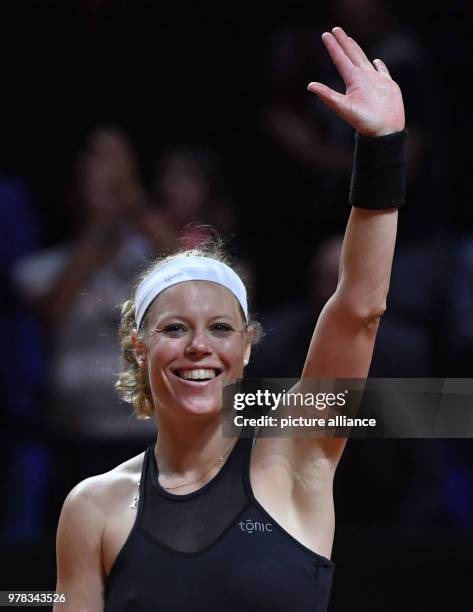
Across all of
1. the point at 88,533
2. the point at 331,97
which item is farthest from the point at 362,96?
the point at 88,533

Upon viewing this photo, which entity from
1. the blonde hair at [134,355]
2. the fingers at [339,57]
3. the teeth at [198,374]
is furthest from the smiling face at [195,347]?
the fingers at [339,57]

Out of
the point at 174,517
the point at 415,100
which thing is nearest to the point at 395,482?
the point at 415,100

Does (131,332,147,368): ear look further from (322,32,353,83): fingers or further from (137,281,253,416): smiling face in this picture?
(322,32,353,83): fingers

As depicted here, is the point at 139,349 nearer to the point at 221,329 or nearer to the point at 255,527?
the point at 221,329

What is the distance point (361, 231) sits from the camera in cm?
235

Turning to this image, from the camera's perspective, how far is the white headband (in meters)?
2.66

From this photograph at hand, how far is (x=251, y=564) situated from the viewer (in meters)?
2.37

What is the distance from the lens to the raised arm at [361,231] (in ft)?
7.71

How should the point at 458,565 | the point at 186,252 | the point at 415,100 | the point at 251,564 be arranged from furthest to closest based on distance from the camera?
the point at 415,100, the point at 458,565, the point at 186,252, the point at 251,564

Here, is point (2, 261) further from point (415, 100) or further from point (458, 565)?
point (458, 565)

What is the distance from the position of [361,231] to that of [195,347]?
1.49 feet

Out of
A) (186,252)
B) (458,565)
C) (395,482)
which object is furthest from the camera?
(395,482)

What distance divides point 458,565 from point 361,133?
174 cm

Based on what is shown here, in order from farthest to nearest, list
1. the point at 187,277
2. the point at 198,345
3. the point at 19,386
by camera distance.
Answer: the point at 19,386
the point at 187,277
the point at 198,345
